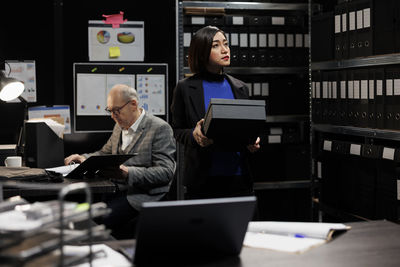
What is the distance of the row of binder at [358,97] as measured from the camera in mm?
3393

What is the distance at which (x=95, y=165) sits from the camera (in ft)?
9.18

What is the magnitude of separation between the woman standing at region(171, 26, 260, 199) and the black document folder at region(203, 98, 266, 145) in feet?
0.30

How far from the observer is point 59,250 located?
109cm

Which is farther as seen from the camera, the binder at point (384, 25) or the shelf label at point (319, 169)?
the shelf label at point (319, 169)

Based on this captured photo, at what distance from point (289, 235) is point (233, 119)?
0.81 m

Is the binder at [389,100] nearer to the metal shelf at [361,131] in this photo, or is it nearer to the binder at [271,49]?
the metal shelf at [361,131]

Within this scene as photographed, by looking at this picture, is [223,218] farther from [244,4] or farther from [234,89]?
[244,4]

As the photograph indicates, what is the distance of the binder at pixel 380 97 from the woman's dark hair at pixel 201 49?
122 centimetres

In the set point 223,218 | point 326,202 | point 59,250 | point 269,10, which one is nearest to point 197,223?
point 223,218

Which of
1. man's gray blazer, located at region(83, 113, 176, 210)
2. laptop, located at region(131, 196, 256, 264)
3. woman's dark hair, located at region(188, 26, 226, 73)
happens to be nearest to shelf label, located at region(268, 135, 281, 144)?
man's gray blazer, located at region(83, 113, 176, 210)

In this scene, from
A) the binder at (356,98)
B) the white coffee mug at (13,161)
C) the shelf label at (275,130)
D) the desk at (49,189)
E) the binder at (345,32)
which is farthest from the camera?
the shelf label at (275,130)

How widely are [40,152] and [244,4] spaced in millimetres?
1998

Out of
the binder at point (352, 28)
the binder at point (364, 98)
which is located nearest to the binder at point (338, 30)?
the binder at point (352, 28)

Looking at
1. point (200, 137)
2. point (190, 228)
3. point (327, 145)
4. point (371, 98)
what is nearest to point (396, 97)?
point (371, 98)
